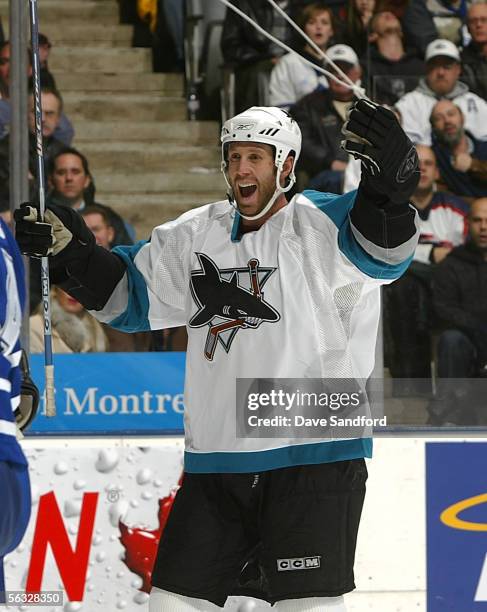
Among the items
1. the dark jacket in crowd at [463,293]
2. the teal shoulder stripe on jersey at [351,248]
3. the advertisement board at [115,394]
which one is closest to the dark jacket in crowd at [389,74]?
the dark jacket in crowd at [463,293]

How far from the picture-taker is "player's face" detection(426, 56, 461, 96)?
3.76 meters

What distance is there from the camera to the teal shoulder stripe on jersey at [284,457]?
2.36 m

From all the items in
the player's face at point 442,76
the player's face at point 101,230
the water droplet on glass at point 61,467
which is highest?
the player's face at point 442,76

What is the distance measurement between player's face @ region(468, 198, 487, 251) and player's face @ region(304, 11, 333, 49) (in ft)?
2.68

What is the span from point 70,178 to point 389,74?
1055 mm

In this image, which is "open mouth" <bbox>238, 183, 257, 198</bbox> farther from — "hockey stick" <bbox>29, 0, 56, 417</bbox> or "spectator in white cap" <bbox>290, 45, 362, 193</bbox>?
"spectator in white cap" <bbox>290, 45, 362, 193</bbox>

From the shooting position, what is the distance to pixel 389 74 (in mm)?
3760

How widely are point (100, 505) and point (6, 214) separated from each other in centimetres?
80

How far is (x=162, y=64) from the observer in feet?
14.0

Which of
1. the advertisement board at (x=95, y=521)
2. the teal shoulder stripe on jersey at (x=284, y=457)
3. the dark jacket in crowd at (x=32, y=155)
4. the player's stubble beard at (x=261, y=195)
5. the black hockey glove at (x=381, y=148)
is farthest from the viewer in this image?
the dark jacket in crowd at (x=32, y=155)

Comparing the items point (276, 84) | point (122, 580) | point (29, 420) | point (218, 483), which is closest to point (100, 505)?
point (122, 580)

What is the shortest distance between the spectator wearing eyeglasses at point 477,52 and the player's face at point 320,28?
1.50 ft

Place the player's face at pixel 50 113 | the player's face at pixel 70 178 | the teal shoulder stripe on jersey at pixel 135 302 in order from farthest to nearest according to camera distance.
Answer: the player's face at pixel 50 113
the player's face at pixel 70 178
the teal shoulder stripe on jersey at pixel 135 302

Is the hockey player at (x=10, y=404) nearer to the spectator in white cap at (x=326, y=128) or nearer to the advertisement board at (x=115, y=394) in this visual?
the advertisement board at (x=115, y=394)
